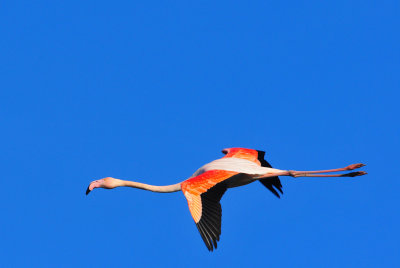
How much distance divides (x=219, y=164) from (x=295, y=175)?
2.12 meters

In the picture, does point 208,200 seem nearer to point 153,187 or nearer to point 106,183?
point 153,187

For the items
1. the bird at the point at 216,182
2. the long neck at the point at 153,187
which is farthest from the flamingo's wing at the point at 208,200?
the long neck at the point at 153,187

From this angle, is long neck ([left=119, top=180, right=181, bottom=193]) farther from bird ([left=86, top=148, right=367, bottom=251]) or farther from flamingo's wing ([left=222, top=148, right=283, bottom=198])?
flamingo's wing ([left=222, top=148, right=283, bottom=198])

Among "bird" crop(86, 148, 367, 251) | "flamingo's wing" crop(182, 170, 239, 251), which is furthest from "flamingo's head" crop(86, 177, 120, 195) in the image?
"flamingo's wing" crop(182, 170, 239, 251)

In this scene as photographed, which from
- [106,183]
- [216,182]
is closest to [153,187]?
[106,183]

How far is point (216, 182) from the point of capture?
19047 millimetres

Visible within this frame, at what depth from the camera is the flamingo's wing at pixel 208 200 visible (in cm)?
1753

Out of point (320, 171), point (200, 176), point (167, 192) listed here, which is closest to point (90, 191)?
point (167, 192)

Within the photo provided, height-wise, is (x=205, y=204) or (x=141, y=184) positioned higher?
(x=141, y=184)

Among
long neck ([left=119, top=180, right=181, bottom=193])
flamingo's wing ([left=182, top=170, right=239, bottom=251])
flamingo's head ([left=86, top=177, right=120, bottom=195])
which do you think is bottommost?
flamingo's wing ([left=182, top=170, right=239, bottom=251])

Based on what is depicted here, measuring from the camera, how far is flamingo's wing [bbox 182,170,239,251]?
17.5 meters

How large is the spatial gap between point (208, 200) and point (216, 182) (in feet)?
2.68

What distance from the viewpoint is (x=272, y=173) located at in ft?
67.1

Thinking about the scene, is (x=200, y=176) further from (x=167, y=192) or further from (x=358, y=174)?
(x=358, y=174)
